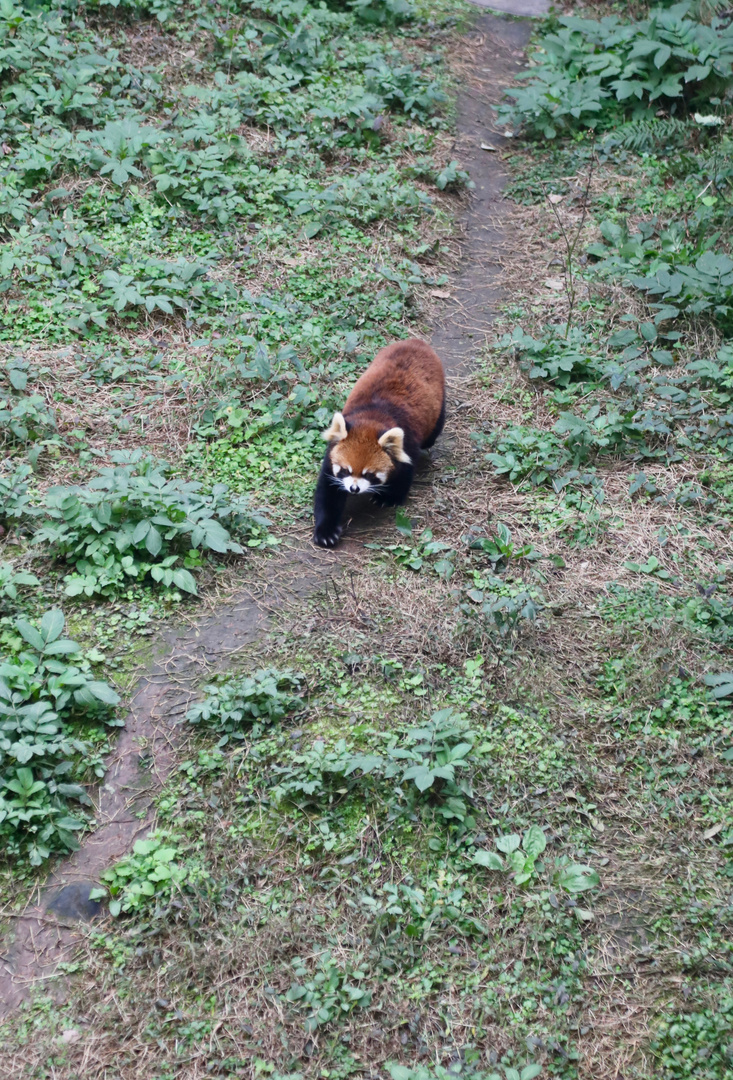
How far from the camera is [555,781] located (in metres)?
3.70

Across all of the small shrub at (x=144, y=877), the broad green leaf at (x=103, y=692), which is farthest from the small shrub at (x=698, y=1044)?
the broad green leaf at (x=103, y=692)

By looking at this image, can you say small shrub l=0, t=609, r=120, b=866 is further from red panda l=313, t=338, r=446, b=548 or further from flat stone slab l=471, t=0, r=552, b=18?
flat stone slab l=471, t=0, r=552, b=18

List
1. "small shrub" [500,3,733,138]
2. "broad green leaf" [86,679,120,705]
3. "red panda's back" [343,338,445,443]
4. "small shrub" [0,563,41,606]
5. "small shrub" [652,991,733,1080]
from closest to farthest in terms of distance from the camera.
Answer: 1. "small shrub" [652,991,733,1080]
2. "broad green leaf" [86,679,120,705]
3. "small shrub" [0,563,41,606]
4. "red panda's back" [343,338,445,443]
5. "small shrub" [500,3,733,138]

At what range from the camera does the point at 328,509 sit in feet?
15.9

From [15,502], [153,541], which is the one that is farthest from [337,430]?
[15,502]

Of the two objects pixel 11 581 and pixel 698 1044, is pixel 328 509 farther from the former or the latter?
pixel 698 1044

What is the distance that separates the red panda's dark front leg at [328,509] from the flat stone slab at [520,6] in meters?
8.01

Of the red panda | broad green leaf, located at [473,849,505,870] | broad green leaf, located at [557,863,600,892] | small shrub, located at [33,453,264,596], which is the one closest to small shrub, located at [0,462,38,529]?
small shrub, located at [33,453,264,596]

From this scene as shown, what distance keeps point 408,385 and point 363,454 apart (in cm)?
70

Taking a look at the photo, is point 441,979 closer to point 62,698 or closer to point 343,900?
point 343,900

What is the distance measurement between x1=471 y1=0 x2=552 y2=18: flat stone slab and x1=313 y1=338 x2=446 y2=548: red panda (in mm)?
6886

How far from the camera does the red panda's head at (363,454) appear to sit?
15.7 feet

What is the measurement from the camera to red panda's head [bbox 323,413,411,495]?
15.7 feet

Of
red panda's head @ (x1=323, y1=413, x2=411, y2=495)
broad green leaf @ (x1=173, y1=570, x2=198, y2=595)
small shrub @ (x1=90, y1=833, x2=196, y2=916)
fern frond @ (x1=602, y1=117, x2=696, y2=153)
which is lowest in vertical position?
small shrub @ (x1=90, y1=833, x2=196, y2=916)
